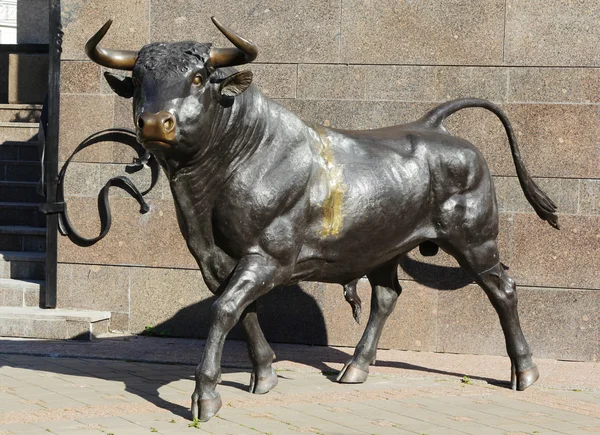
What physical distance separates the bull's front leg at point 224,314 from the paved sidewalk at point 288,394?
0.13m

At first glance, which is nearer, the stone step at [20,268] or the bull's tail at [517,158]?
the bull's tail at [517,158]

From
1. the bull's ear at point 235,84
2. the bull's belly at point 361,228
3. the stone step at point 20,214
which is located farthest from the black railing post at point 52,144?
the bull's ear at point 235,84

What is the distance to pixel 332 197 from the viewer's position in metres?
6.89

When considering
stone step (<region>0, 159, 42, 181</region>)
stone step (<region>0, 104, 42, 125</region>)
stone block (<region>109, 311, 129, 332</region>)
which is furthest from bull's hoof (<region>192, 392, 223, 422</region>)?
stone step (<region>0, 104, 42, 125</region>)

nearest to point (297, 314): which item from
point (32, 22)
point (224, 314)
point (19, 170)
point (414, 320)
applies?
point (414, 320)

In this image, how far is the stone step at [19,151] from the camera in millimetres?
11539

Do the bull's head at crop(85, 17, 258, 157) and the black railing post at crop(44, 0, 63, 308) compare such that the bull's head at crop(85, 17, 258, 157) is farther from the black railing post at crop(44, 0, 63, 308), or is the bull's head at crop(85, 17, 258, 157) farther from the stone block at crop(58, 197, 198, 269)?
the black railing post at crop(44, 0, 63, 308)

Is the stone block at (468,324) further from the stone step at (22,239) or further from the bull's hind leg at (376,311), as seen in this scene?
the stone step at (22,239)

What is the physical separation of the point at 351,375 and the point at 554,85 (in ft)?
9.41

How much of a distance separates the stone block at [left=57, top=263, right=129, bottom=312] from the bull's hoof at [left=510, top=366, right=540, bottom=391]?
3.42 meters

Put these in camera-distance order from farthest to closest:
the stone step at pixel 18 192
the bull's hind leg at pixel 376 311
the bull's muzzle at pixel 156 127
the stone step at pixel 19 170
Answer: the stone step at pixel 19 170
the stone step at pixel 18 192
the bull's hind leg at pixel 376 311
the bull's muzzle at pixel 156 127

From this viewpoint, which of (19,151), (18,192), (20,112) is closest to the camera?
(18,192)

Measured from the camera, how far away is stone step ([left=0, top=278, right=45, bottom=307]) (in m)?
9.46

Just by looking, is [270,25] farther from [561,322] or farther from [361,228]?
[561,322]
